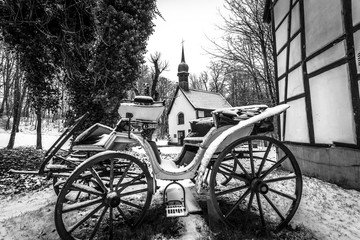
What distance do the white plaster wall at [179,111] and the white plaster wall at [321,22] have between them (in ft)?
51.1

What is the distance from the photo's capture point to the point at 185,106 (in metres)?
21.2

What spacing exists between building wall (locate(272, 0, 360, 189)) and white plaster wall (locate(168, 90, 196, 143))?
48.8ft

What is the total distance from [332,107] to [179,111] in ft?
60.9

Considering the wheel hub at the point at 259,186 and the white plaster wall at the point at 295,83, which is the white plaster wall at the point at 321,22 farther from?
Result: the wheel hub at the point at 259,186

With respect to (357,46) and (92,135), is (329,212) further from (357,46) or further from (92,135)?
(92,135)

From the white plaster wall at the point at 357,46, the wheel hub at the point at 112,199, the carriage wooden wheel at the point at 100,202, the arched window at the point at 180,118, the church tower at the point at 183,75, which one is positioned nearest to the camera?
the carriage wooden wheel at the point at 100,202

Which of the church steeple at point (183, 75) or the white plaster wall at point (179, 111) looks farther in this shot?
the church steeple at point (183, 75)

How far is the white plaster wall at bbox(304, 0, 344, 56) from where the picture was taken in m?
3.47

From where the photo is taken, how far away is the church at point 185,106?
2028 cm

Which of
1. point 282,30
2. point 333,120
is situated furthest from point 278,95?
point 333,120

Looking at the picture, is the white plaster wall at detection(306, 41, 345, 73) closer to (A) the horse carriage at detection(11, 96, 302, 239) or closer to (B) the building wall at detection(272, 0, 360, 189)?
(B) the building wall at detection(272, 0, 360, 189)

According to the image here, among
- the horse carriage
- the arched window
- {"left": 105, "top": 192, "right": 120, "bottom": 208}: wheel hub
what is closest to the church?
the arched window

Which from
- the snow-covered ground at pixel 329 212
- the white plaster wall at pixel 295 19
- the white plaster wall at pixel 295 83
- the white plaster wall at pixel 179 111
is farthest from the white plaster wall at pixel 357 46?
the white plaster wall at pixel 179 111

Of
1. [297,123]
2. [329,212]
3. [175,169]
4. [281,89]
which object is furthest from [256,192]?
[281,89]
